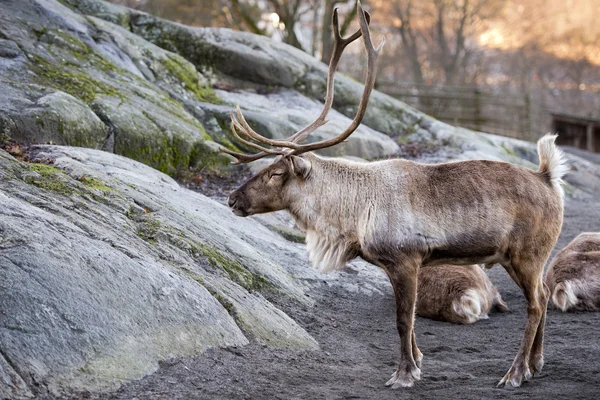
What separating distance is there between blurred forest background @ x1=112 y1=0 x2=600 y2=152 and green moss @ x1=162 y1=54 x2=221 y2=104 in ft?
31.5

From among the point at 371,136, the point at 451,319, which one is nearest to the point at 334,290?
the point at 451,319

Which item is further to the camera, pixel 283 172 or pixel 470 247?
pixel 283 172

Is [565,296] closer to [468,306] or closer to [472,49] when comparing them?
[468,306]

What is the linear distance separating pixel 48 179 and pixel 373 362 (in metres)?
3.31

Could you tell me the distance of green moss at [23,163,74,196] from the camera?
6496 mm

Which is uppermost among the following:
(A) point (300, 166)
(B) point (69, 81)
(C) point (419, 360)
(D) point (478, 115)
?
→ (B) point (69, 81)

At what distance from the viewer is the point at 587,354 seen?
6.17 metres

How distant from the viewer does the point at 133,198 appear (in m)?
7.24

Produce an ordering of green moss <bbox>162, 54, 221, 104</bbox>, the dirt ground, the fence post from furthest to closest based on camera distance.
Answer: the fence post
green moss <bbox>162, 54, 221, 104</bbox>
the dirt ground

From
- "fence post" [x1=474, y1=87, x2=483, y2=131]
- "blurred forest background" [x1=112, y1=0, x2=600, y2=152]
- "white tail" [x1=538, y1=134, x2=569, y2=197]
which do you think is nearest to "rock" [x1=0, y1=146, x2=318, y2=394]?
"white tail" [x1=538, y1=134, x2=569, y2=197]

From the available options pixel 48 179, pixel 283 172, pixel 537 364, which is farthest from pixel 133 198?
pixel 537 364

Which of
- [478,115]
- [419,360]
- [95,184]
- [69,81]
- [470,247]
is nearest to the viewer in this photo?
[470,247]

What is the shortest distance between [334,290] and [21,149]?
3.80 m

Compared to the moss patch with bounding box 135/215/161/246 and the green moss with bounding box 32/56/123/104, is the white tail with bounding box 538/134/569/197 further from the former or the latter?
the green moss with bounding box 32/56/123/104
